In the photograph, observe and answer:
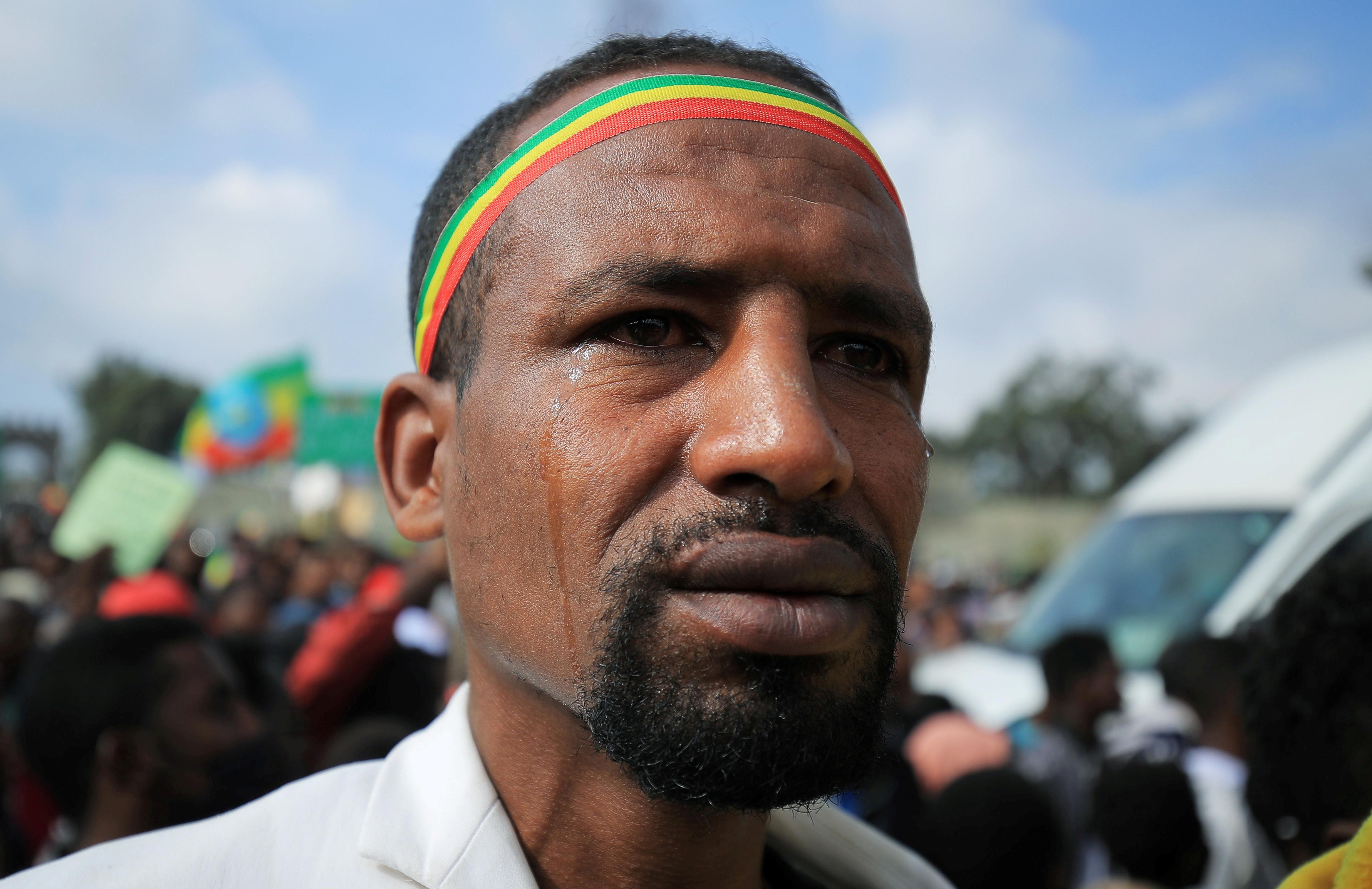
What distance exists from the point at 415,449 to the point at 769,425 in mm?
751

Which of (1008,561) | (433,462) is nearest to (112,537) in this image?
(433,462)

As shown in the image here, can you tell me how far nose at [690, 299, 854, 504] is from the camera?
4.48 ft

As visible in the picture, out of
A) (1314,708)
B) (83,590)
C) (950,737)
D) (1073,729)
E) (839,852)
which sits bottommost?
(839,852)

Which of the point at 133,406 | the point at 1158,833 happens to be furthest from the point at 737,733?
the point at 133,406

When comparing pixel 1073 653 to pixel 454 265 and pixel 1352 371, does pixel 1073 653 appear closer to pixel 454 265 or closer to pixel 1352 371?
pixel 1352 371

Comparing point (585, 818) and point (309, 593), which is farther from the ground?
point (309, 593)

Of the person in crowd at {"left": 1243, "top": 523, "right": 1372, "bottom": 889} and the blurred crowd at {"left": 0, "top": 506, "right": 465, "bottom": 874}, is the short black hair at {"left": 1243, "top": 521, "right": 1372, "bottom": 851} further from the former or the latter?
the blurred crowd at {"left": 0, "top": 506, "right": 465, "bottom": 874}

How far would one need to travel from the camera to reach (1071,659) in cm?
510

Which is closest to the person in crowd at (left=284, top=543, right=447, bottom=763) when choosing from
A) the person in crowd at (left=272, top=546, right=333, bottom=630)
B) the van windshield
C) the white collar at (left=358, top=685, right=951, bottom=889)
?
the white collar at (left=358, top=685, right=951, bottom=889)

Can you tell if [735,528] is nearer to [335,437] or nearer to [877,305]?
[877,305]

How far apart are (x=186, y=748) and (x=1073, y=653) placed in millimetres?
4053

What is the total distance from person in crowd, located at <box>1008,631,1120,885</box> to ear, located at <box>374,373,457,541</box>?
133 inches

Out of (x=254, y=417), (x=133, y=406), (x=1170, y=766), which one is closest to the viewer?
(x=1170, y=766)

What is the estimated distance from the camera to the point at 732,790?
4.38 feet
